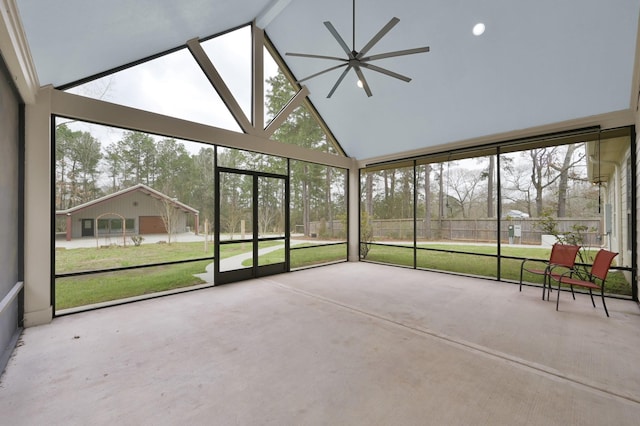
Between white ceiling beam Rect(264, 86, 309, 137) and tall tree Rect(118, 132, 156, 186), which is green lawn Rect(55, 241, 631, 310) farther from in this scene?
white ceiling beam Rect(264, 86, 309, 137)

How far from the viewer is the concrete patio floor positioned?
1.74 metres

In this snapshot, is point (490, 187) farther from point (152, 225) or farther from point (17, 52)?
point (17, 52)

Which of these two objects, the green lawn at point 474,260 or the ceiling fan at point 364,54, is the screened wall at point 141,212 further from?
the green lawn at point 474,260

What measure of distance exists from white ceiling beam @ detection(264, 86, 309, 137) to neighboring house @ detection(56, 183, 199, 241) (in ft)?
7.48

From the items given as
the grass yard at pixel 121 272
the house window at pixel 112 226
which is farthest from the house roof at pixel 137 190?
the grass yard at pixel 121 272

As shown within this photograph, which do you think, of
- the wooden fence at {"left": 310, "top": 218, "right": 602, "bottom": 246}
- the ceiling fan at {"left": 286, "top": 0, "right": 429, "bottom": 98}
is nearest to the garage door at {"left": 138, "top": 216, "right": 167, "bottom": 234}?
the ceiling fan at {"left": 286, "top": 0, "right": 429, "bottom": 98}

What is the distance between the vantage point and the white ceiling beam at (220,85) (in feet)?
15.6

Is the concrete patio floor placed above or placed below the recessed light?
below

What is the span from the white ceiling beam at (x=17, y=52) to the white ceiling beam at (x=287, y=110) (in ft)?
11.2

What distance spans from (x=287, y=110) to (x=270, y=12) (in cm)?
179

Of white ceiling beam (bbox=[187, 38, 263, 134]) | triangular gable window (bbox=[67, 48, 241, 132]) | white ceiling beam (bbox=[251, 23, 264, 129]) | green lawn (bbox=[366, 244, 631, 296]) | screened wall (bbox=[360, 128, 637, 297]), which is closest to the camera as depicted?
triangular gable window (bbox=[67, 48, 241, 132])

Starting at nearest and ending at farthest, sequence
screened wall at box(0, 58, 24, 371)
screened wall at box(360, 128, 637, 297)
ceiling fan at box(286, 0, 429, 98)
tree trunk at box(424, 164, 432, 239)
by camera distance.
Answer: screened wall at box(0, 58, 24, 371) < ceiling fan at box(286, 0, 429, 98) < screened wall at box(360, 128, 637, 297) < tree trunk at box(424, 164, 432, 239)

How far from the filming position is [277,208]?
5930mm

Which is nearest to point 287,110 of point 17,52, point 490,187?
point 17,52
